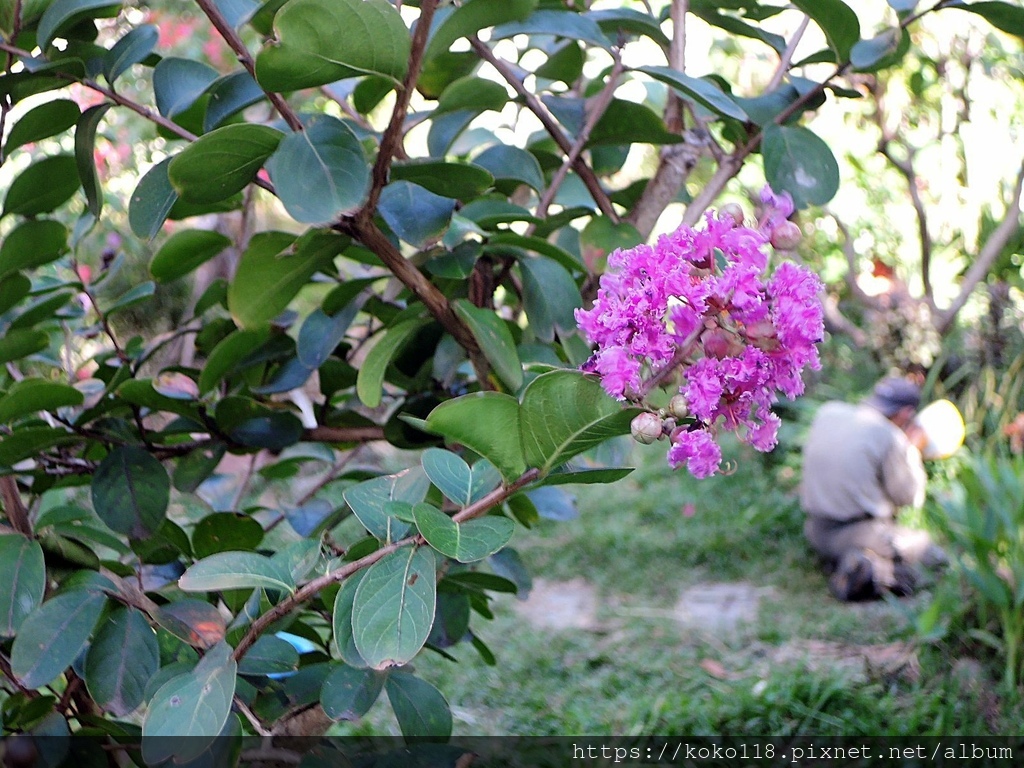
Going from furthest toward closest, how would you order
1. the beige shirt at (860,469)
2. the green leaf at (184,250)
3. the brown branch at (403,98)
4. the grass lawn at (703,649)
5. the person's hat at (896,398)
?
the person's hat at (896,398) < the beige shirt at (860,469) < the grass lawn at (703,649) < the green leaf at (184,250) < the brown branch at (403,98)

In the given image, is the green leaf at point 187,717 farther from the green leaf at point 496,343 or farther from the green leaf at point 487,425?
the green leaf at point 496,343

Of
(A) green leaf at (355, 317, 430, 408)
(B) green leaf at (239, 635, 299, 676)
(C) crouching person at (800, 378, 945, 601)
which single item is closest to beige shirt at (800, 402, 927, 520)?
(C) crouching person at (800, 378, 945, 601)

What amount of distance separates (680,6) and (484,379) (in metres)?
0.43

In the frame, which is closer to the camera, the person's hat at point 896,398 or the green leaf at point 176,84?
the green leaf at point 176,84

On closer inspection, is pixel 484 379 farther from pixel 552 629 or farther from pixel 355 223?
pixel 552 629

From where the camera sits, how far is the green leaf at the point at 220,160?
64cm

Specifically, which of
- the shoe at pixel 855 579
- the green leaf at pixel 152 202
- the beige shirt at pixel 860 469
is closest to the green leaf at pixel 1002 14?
the green leaf at pixel 152 202

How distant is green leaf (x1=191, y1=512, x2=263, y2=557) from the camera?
929 mm

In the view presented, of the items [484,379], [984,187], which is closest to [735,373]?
[484,379]

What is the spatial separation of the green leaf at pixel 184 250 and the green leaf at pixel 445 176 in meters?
0.29

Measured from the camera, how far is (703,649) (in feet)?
9.04

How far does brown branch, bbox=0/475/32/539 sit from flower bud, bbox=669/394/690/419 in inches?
23.1

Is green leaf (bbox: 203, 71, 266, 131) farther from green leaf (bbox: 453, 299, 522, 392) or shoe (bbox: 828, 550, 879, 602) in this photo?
shoe (bbox: 828, 550, 879, 602)

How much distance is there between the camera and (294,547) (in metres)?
0.66
